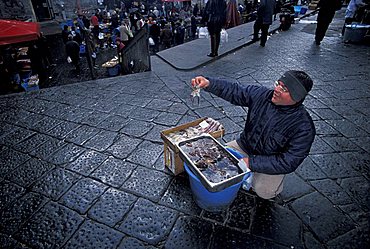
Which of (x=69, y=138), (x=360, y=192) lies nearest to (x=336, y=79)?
(x=360, y=192)

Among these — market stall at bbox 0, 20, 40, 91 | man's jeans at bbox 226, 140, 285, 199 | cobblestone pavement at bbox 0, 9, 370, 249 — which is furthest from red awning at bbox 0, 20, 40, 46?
man's jeans at bbox 226, 140, 285, 199

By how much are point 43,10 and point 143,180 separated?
23548 millimetres

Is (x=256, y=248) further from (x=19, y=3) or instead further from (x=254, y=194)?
(x=19, y=3)

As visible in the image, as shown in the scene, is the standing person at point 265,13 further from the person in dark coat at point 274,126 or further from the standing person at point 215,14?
the person in dark coat at point 274,126

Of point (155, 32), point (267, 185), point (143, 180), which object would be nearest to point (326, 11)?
point (267, 185)

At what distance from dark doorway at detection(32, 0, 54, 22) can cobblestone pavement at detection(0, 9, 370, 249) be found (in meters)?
19.3

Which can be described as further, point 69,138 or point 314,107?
point 314,107

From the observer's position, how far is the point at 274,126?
2.28 metres

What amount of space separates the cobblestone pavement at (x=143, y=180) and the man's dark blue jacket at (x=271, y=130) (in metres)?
0.72

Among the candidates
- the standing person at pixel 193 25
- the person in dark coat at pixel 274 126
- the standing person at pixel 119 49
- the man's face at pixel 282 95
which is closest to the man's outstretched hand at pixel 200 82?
the person in dark coat at pixel 274 126

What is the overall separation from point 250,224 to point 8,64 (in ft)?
30.9

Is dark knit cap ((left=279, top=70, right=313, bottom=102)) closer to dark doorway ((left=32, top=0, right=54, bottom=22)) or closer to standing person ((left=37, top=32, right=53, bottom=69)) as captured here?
standing person ((left=37, top=32, right=53, bottom=69))

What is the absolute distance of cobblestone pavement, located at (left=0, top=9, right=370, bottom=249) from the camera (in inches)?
92.8

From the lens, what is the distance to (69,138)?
150 inches
